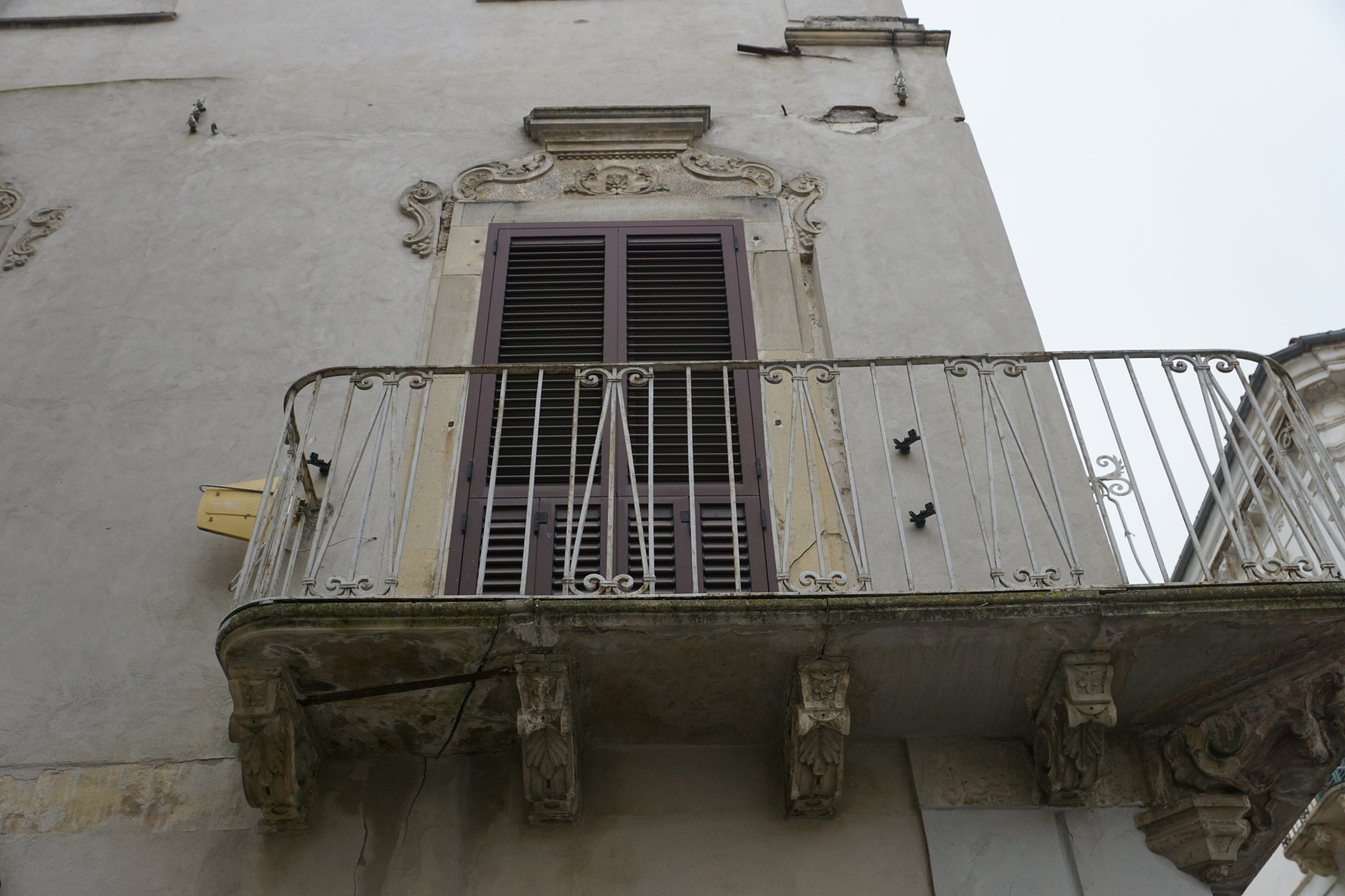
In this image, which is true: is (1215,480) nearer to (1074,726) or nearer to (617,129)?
(1074,726)

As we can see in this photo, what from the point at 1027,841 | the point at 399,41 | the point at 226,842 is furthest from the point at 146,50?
the point at 1027,841

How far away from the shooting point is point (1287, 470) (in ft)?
17.0

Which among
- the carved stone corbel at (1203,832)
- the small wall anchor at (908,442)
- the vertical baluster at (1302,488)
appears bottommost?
the carved stone corbel at (1203,832)

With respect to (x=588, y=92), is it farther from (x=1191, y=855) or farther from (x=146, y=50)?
(x=1191, y=855)

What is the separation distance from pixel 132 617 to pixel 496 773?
181 cm

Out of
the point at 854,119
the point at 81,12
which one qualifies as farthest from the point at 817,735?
the point at 81,12

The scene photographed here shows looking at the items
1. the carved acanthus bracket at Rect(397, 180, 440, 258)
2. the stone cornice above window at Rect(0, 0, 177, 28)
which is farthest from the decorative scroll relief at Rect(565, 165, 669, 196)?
the stone cornice above window at Rect(0, 0, 177, 28)

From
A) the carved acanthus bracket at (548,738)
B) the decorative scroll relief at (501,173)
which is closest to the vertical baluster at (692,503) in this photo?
the carved acanthus bracket at (548,738)

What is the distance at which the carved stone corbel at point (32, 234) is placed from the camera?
7.33m

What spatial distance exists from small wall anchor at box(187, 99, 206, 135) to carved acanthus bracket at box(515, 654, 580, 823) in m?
4.95

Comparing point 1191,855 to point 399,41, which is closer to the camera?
point 1191,855

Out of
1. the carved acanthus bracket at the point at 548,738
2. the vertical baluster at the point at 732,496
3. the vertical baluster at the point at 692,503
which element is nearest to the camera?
the carved acanthus bracket at the point at 548,738

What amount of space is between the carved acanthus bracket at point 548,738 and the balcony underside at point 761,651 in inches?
3.1

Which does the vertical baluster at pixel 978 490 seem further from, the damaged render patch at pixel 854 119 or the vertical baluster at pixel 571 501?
the damaged render patch at pixel 854 119
